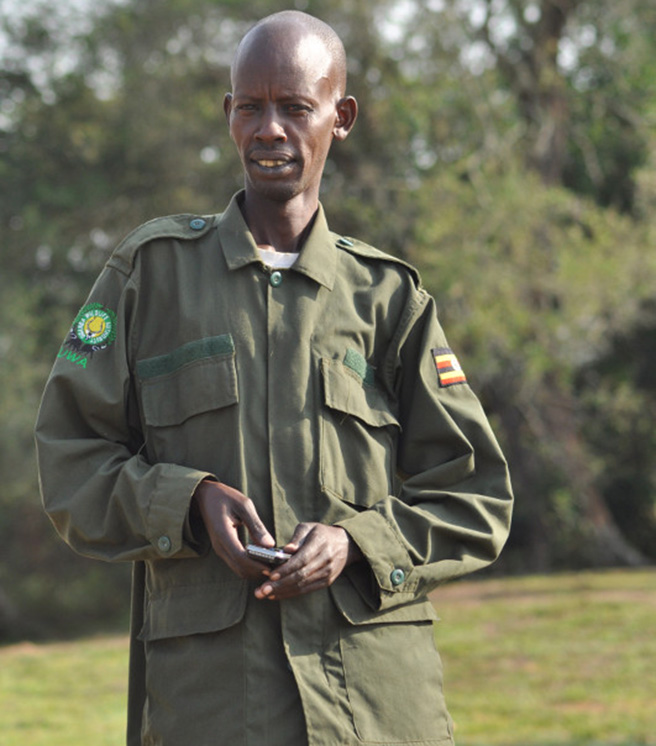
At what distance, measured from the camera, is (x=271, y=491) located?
213 centimetres

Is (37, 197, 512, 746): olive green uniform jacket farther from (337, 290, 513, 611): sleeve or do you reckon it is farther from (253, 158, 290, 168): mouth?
(253, 158, 290, 168): mouth

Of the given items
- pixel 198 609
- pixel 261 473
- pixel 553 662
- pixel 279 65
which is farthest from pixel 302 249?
pixel 553 662

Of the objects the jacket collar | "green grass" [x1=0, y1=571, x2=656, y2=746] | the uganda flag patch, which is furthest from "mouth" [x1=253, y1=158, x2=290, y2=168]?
"green grass" [x1=0, y1=571, x2=656, y2=746]

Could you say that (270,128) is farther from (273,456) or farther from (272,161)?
(273,456)

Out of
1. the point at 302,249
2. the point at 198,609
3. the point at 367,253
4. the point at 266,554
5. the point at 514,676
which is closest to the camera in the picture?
the point at 266,554

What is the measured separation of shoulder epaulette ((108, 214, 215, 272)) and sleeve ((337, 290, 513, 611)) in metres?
0.43

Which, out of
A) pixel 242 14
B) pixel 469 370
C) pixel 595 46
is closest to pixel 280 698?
pixel 469 370

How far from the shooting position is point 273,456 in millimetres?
2148

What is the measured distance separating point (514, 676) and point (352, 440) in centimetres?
668

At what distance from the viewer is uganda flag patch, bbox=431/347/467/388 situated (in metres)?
2.39

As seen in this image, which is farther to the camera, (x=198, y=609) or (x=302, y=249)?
(x=302, y=249)

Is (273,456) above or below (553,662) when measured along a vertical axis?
above

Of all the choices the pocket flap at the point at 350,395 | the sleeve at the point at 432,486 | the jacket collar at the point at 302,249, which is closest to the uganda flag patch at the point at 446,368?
the sleeve at the point at 432,486

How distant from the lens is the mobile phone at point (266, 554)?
77.9 inches
